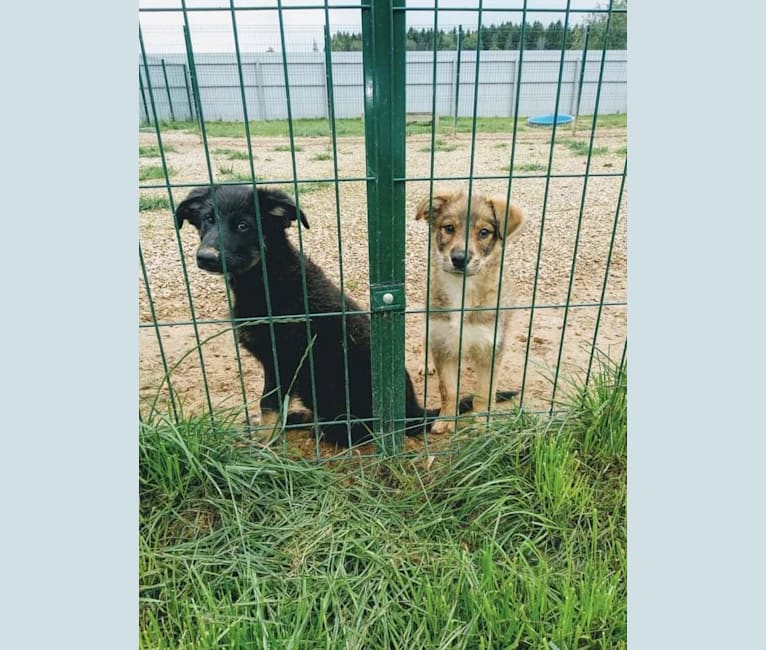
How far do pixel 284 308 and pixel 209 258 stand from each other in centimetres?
48

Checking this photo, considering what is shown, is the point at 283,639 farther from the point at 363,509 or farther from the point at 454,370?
the point at 454,370

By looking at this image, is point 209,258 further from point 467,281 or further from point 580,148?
point 580,148

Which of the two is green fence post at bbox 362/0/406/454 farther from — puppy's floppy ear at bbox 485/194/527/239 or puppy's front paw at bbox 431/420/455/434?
puppy's floppy ear at bbox 485/194/527/239

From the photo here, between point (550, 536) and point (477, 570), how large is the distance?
414mm

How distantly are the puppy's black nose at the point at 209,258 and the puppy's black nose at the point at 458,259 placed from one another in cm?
129

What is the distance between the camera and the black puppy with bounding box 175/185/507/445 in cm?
298

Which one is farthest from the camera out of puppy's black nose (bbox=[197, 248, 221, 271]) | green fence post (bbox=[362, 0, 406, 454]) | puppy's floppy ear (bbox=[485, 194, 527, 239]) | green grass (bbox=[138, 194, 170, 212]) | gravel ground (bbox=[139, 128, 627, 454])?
green grass (bbox=[138, 194, 170, 212])

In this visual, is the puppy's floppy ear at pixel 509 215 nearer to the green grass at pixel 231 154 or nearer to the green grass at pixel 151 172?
the green grass at pixel 151 172

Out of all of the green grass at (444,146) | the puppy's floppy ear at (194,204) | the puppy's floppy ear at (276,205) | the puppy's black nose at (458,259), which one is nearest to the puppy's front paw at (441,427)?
the puppy's black nose at (458,259)

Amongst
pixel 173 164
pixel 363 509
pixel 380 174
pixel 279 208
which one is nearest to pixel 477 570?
pixel 363 509

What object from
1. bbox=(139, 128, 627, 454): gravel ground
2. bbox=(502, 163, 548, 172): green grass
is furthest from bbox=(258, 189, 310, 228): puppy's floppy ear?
bbox=(502, 163, 548, 172): green grass

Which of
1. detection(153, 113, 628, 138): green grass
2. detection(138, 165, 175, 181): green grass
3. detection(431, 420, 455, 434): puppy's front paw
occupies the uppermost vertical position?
detection(138, 165, 175, 181): green grass

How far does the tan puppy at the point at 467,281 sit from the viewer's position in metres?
3.28

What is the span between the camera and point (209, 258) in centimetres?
284
